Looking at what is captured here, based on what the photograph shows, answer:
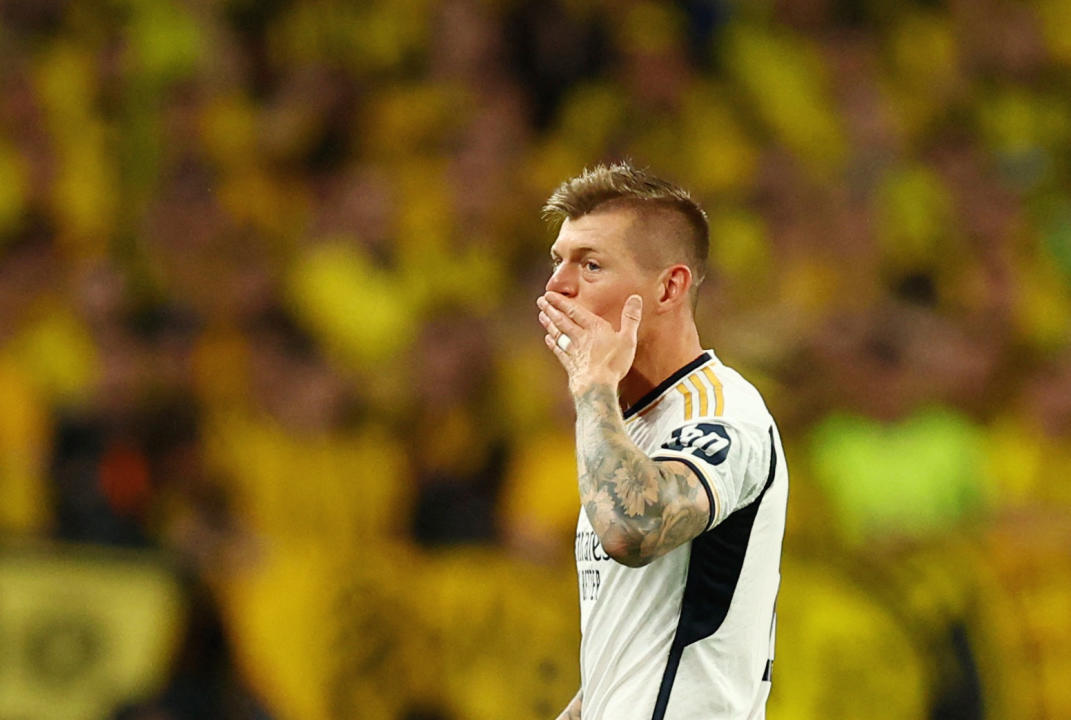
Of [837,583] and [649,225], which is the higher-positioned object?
[649,225]

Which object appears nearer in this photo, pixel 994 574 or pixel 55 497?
pixel 994 574

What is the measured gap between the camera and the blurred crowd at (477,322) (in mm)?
6129

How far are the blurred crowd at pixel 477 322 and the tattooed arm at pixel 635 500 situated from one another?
298 cm

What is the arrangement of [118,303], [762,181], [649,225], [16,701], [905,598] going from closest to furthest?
[649,225] → [905,598] → [16,701] → [118,303] → [762,181]

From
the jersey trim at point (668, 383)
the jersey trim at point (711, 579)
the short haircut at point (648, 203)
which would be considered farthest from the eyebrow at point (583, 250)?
the jersey trim at point (711, 579)

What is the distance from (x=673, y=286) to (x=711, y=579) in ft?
2.27

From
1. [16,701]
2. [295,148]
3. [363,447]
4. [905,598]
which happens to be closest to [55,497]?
[16,701]

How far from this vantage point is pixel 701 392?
3467 millimetres

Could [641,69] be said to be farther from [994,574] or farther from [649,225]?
[649,225]

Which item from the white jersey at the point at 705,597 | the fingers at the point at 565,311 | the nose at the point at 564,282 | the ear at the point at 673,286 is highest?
the ear at the point at 673,286

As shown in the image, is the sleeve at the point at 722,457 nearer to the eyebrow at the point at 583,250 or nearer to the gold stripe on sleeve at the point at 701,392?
the gold stripe on sleeve at the point at 701,392

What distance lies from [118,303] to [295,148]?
1.73m

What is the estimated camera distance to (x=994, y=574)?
595cm

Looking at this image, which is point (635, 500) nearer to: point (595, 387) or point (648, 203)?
point (595, 387)
